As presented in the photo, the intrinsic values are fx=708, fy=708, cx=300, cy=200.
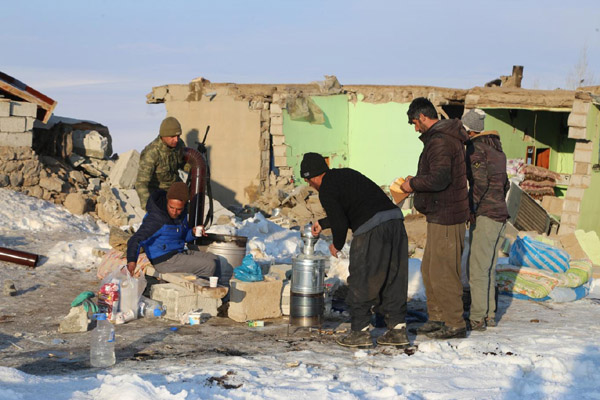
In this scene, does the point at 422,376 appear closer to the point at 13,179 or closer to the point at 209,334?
the point at 209,334

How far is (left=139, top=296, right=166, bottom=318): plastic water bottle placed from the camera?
7.11 meters

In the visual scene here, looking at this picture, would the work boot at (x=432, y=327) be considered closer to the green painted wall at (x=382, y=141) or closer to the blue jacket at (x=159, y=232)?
the blue jacket at (x=159, y=232)

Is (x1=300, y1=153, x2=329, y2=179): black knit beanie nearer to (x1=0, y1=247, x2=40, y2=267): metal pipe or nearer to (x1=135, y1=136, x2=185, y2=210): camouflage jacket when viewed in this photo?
(x1=135, y1=136, x2=185, y2=210): camouflage jacket

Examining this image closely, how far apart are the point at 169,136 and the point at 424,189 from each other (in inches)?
138

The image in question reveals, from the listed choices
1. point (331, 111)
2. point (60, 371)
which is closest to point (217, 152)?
point (331, 111)

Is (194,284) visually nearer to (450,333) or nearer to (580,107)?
(450,333)

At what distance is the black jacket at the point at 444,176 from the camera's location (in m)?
6.09

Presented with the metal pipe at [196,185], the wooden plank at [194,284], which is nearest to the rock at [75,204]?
the metal pipe at [196,185]

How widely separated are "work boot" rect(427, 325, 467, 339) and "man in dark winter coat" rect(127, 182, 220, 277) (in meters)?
2.64

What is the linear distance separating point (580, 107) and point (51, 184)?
10512 millimetres

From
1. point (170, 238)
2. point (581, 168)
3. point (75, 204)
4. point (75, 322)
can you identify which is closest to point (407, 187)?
point (170, 238)

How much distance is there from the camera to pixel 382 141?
57.3 feet

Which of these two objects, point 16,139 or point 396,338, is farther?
point 16,139

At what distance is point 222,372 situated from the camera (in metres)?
5.04
